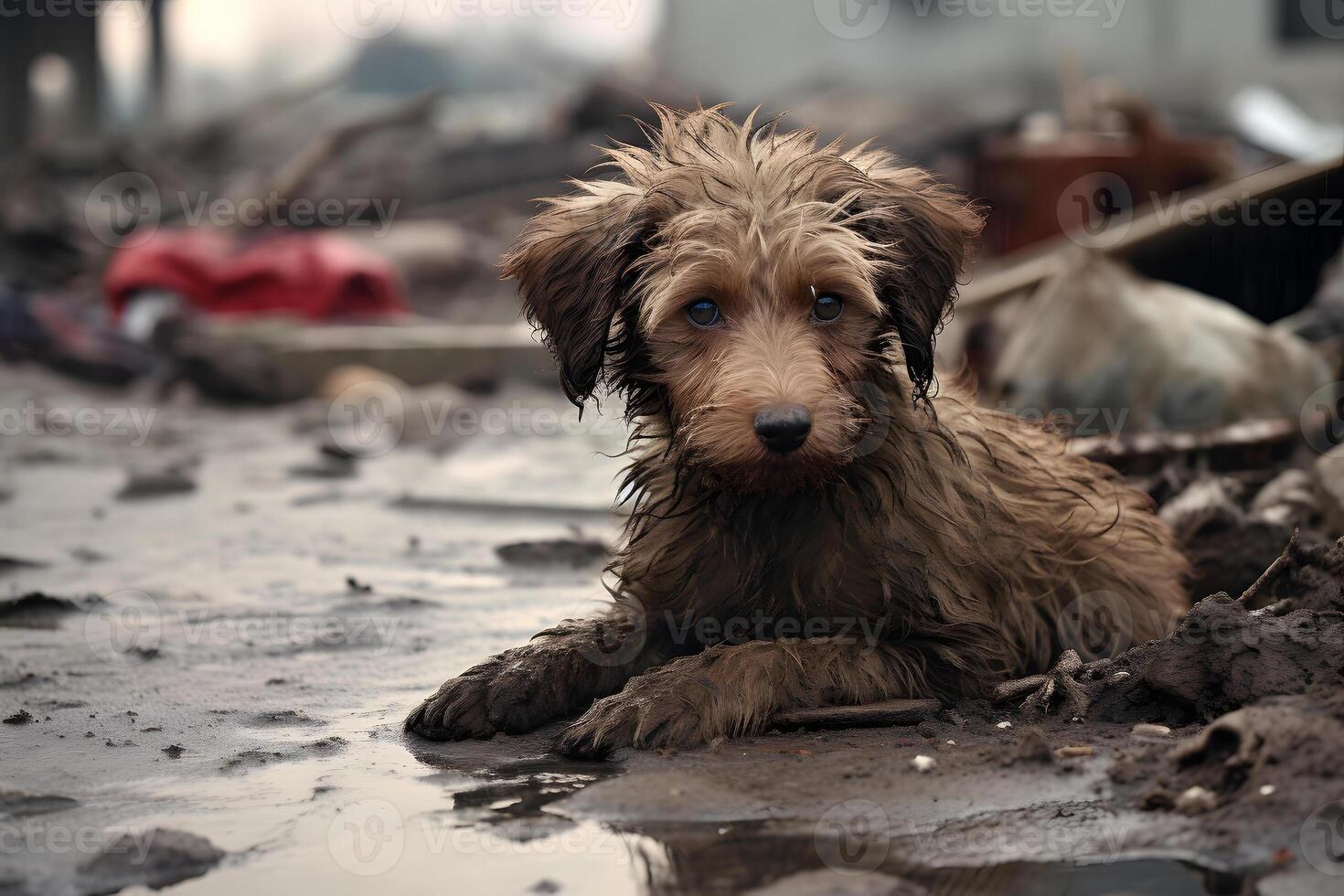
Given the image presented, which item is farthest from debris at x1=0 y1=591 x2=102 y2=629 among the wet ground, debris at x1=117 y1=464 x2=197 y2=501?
debris at x1=117 y1=464 x2=197 y2=501

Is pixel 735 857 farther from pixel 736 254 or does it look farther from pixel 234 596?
pixel 234 596

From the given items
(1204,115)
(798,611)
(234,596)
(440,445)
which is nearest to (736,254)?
(798,611)

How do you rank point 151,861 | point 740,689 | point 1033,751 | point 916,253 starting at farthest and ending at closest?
1. point 916,253
2. point 740,689
3. point 1033,751
4. point 151,861

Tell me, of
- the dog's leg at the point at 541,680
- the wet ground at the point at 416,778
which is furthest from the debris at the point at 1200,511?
the dog's leg at the point at 541,680

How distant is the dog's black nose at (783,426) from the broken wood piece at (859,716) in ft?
2.76

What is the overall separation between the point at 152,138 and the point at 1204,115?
54.9 feet

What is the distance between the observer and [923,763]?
4.03 meters

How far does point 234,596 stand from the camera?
6559mm

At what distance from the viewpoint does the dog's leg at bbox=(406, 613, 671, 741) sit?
4586 millimetres

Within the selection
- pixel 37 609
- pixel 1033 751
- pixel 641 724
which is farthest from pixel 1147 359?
pixel 37 609

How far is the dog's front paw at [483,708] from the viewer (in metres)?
4.57

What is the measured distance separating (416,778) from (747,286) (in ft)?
5.71

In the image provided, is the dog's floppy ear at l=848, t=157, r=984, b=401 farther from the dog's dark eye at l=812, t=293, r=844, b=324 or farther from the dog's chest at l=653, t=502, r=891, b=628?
the dog's chest at l=653, t=502, r=891, b=628

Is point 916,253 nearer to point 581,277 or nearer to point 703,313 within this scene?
point 703,313
